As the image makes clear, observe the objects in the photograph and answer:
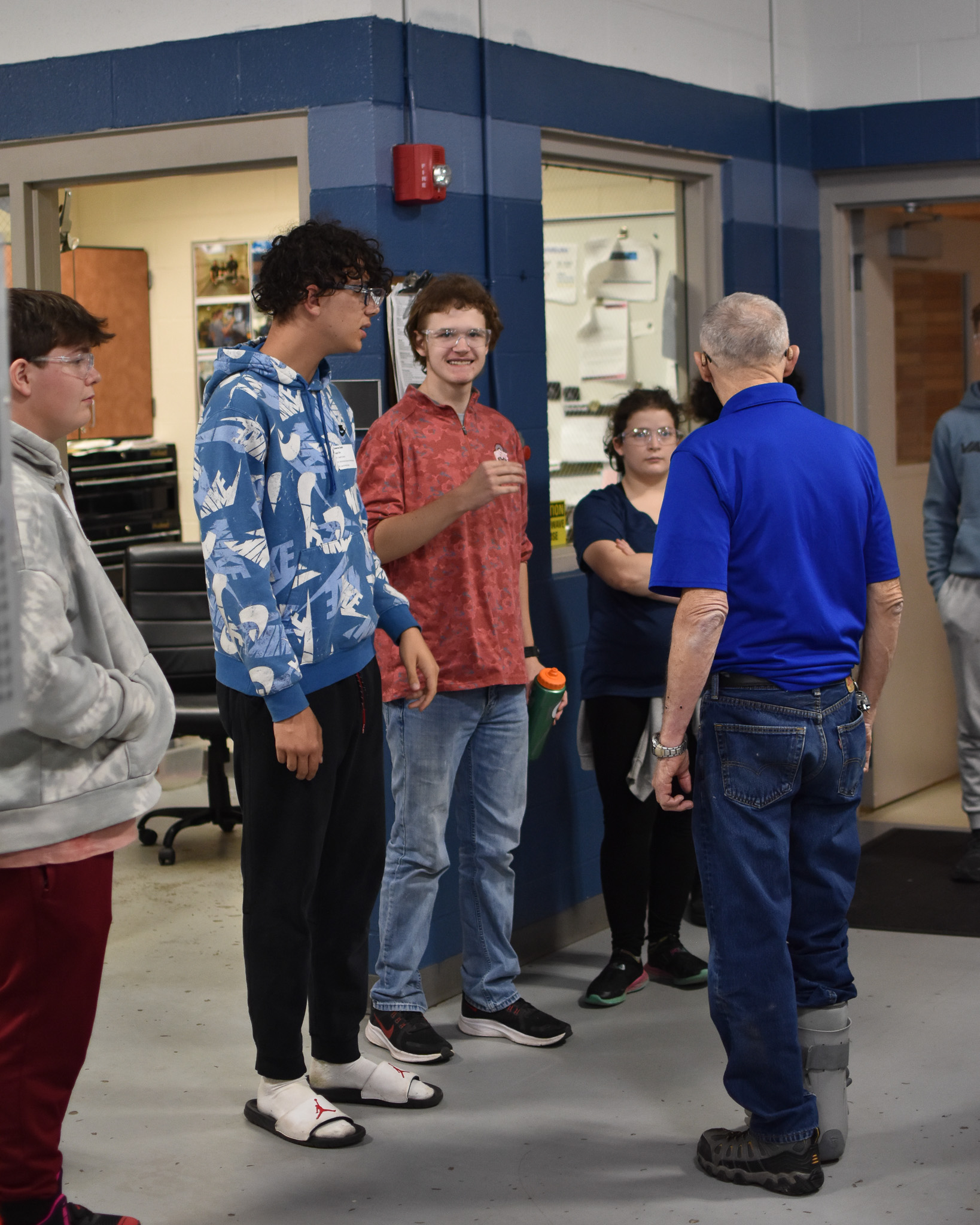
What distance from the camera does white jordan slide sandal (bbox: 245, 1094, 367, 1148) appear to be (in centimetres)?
288

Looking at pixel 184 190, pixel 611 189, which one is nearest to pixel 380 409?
pixel 611 189

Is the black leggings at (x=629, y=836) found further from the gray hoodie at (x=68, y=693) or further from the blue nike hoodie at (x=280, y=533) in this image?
the gray hoodie at (x=68, y=693)

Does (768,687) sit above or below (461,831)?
above

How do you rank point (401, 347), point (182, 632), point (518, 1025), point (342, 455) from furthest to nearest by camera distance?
point (182, 632), point (401, 347), point (518, 1025), point (342, 455)

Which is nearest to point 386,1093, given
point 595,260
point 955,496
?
point 595,260

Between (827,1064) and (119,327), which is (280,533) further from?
(119,327)

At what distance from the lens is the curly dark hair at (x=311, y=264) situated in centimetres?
280

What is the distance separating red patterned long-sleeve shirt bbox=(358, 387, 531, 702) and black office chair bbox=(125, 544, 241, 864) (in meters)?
2.08

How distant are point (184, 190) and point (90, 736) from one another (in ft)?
19.0

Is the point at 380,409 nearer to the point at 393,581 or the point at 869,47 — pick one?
the point at 393,581

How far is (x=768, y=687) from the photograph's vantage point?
2.61m

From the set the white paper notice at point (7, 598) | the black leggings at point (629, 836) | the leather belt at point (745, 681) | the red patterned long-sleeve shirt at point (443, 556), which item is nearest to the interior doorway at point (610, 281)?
the black leggings at point (629, 836)

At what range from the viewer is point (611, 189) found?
443cm

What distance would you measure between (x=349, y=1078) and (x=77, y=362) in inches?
63.4
